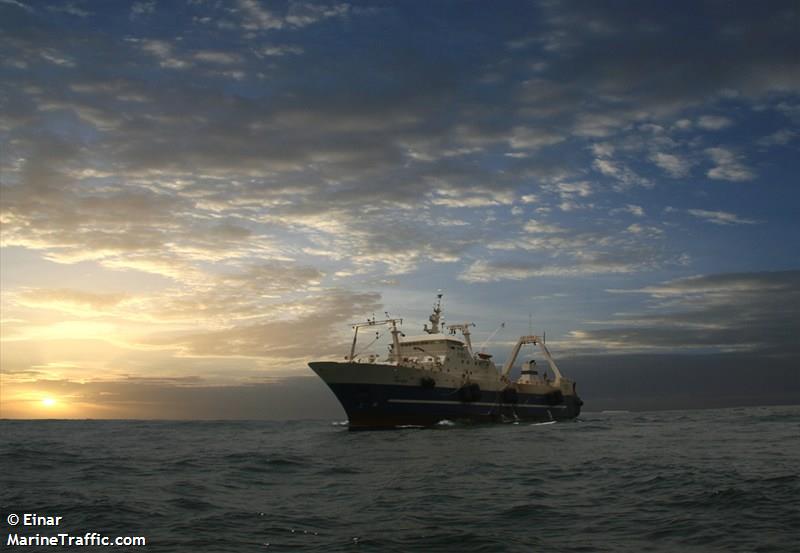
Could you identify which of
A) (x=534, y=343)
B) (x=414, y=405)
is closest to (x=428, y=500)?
(x=414, y=405)

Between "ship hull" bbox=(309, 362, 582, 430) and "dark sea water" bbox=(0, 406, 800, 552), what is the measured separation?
22136 mm

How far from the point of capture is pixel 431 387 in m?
58.2

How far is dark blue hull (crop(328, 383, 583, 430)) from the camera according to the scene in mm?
54062

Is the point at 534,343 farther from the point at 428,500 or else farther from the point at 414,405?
the point at 428,500

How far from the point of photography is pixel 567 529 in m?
14.0

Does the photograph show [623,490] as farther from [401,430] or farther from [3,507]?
[401,430]

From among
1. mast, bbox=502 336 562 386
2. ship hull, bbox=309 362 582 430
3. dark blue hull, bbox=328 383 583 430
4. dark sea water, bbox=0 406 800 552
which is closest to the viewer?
dark sea water, bbox=0 406 800 552

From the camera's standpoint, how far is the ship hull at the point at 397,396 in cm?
5378

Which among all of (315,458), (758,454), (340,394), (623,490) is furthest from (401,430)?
(623,490)

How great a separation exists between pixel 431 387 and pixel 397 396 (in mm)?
4537

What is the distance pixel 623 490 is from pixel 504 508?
529cm

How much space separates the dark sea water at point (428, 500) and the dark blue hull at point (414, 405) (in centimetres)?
2237

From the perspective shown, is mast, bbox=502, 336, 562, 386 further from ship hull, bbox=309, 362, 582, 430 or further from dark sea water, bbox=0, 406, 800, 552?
dark sea water, bbox=0, 406, 800, 552

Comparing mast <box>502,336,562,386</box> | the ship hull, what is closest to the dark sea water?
the ship hull
